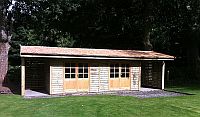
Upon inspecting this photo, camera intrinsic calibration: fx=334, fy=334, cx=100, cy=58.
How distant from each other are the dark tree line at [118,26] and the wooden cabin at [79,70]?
7.03m

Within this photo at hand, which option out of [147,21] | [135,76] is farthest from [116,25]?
[135,76]

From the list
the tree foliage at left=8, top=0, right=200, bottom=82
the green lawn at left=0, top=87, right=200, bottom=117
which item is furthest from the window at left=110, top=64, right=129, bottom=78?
the tree foliage at left=8, top=0, right=200, bottom=82

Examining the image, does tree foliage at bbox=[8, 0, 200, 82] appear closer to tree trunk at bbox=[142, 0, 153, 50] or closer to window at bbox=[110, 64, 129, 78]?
tree trunk at bbox=[142, 0, 153, 50]

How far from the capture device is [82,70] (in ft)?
69.9

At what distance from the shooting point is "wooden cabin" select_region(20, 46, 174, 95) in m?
20.2

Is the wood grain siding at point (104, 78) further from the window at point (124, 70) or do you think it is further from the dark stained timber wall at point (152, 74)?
the dark stained timber wall at point (152, 74)

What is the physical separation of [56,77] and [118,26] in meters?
15.8

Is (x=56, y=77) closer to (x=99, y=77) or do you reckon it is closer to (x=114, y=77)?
(x=99, y=77)

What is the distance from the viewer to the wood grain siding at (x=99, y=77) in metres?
21.6

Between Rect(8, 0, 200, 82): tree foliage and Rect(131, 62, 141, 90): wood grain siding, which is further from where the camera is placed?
Rect(8, 0, 200, 82): tree foliage

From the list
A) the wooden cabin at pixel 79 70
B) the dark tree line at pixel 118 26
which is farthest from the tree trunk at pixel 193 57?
the wooden cabin at pixel 79 70

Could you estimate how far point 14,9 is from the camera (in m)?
27.0

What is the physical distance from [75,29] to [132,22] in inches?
238

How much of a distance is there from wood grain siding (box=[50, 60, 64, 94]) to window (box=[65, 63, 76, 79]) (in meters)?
0.36
